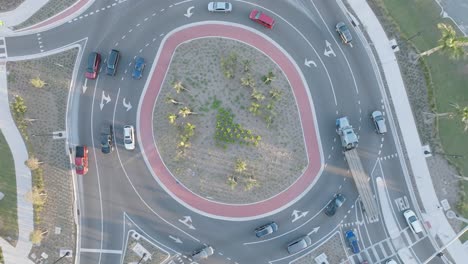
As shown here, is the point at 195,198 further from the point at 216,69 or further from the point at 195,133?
the point at 216,69

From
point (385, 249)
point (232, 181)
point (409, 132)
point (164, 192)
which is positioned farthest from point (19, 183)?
point (409, 132)

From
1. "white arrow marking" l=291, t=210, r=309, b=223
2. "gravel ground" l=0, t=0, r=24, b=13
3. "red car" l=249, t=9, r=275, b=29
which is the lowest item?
"white arrow marking" l=291, t=210, r=309, b=223

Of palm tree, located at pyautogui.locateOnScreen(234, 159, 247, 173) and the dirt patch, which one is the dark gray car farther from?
palm tree, located at pyautogui.locateOnScreen(234, 159, 247, 173)

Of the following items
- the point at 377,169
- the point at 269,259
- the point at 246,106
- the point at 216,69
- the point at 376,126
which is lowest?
the point at 269,259

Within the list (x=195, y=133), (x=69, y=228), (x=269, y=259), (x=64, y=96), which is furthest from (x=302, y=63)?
(x=69, y=228)

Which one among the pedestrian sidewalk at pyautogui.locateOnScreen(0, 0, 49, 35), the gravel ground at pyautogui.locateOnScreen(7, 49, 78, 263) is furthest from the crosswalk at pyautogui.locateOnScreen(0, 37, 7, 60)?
the gravel ground at pyautogui.locateOnScreen(7, 49, 78, 263)

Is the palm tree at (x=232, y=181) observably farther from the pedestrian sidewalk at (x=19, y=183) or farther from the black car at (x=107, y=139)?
the pedestrian sidewalk at (x=19, y=183)

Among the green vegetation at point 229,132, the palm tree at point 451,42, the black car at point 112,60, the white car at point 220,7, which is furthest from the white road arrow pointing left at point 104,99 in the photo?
the palm tree at point 451,42
